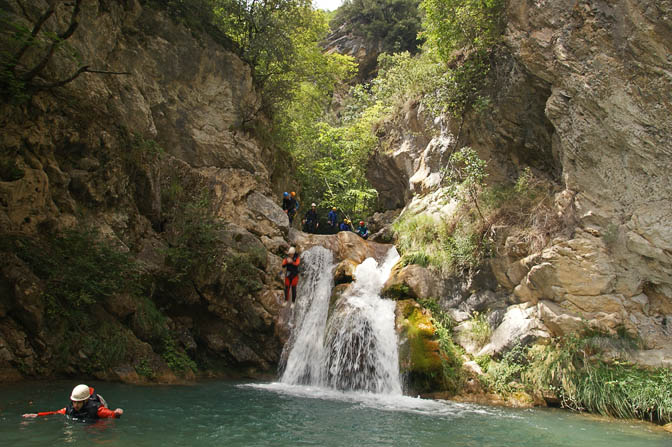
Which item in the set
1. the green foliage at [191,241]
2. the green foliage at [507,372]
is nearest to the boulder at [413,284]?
the green foliage at [507,372]

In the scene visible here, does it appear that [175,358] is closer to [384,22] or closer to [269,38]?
[269,38]

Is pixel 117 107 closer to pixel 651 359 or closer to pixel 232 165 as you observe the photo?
pixel 232 165

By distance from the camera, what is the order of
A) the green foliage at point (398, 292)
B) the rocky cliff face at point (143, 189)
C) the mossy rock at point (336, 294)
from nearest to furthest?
the rocky cliff face at point (143, 189), the green foliage at point (398, 292), the mossy rock at point (336, 294)

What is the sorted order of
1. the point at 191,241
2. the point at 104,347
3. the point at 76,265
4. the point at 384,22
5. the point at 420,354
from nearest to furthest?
the point at 76,265 < the point at 104,347 < the point at 420,354 < the point at 191,241 < the point at 384,22

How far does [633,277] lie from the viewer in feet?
33.5

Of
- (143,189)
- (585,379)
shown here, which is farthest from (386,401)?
(143,189)

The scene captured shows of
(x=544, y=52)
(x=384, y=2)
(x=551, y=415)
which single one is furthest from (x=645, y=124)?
(x=384, y=2)

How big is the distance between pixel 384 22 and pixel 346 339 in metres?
30.8

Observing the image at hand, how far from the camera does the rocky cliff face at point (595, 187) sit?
10.1 m

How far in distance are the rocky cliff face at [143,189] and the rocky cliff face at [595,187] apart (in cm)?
549

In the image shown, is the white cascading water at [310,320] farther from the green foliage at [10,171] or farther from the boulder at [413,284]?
the green foliage at [10,171]

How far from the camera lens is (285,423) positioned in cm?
703

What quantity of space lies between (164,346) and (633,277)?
1143 centimetres

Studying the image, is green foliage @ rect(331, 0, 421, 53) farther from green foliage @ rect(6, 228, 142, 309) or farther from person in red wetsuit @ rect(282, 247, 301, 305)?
green foliage @ rect(6, 228, 142, 309)
